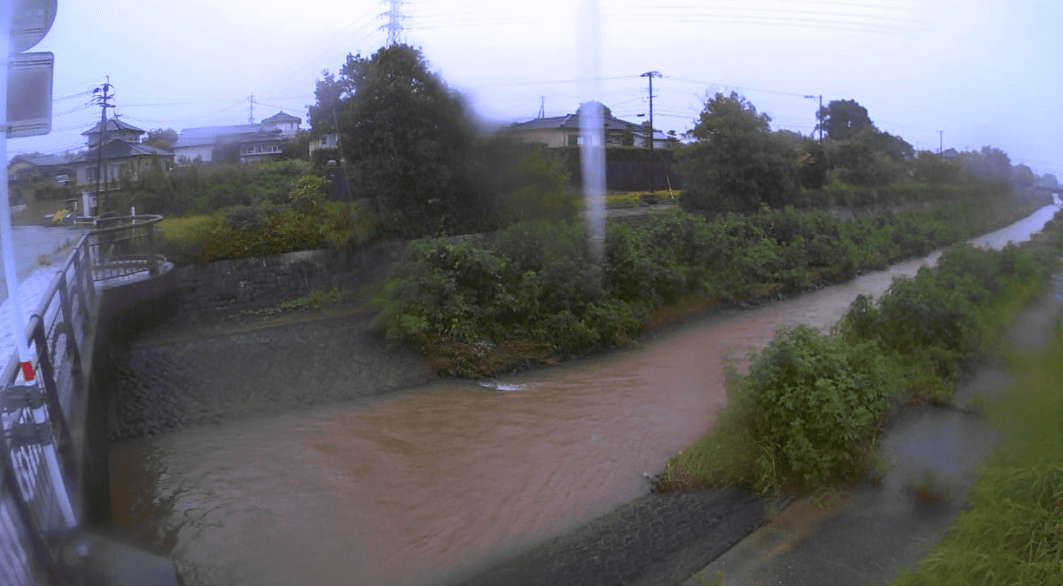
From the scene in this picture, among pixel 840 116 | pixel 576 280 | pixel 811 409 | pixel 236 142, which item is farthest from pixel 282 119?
pixel 840 116

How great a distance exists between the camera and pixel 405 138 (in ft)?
43.3

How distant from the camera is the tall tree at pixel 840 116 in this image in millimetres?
31656

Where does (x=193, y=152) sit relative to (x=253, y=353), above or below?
above

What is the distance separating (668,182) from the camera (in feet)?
83.6

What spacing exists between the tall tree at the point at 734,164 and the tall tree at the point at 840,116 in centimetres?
1215

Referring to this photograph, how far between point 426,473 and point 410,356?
3.66 meters

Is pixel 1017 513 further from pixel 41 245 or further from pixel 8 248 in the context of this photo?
pixel 41 245

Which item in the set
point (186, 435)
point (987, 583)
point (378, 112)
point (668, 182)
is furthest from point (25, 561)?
point (668, 182)

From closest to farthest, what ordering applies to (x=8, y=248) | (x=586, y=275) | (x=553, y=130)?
(x=8, y=248) → (x=586, y=275) → (x=553, y=130)

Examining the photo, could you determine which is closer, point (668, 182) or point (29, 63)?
A: point (29, 63)

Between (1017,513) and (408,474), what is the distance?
196 inches

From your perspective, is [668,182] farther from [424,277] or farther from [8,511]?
[8,511]

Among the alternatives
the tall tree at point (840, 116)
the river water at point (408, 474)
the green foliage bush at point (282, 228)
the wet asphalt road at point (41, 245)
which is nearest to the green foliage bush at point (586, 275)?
the river water at point (408, 474)

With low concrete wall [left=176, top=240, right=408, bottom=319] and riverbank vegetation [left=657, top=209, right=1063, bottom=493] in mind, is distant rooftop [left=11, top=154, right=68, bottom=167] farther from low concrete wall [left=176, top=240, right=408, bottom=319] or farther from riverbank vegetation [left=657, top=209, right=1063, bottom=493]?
riverbank vegetation [left=657, top=209, right=1063, bottom=493]
